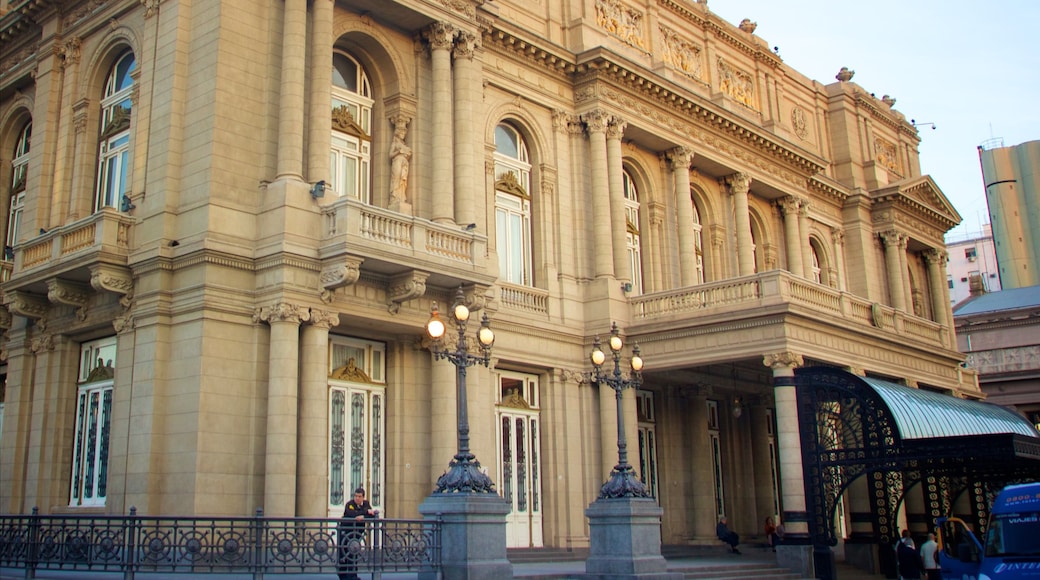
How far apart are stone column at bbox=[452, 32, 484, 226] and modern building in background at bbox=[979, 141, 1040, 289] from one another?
62612mm

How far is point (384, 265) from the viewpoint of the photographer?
2412cm

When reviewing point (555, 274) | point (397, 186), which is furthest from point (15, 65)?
point (555, 274)

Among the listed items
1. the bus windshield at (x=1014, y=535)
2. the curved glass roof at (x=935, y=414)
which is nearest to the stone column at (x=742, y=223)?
the curved glass roof at (x=935, y=414)

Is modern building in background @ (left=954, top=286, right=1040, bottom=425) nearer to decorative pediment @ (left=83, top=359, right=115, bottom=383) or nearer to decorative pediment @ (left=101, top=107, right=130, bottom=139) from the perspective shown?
decorative pediment @ (left=101, top=107, right=130, bottom=139)

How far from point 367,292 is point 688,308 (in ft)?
35.5

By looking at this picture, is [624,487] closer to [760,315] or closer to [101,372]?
[760,315]

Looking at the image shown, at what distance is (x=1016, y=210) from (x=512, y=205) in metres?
62.1

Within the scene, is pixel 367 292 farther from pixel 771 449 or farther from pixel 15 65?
pixel 771 449

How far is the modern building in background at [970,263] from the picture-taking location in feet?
320

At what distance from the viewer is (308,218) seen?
23719 mm

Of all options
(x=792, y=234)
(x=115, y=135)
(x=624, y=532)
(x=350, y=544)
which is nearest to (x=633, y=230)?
(x=792, y=234)

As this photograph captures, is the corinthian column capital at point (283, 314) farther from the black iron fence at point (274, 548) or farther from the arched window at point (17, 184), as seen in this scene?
the arched window at point (17, 184)

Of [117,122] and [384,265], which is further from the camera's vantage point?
[117,122]

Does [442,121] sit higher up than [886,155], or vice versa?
[886,155]
